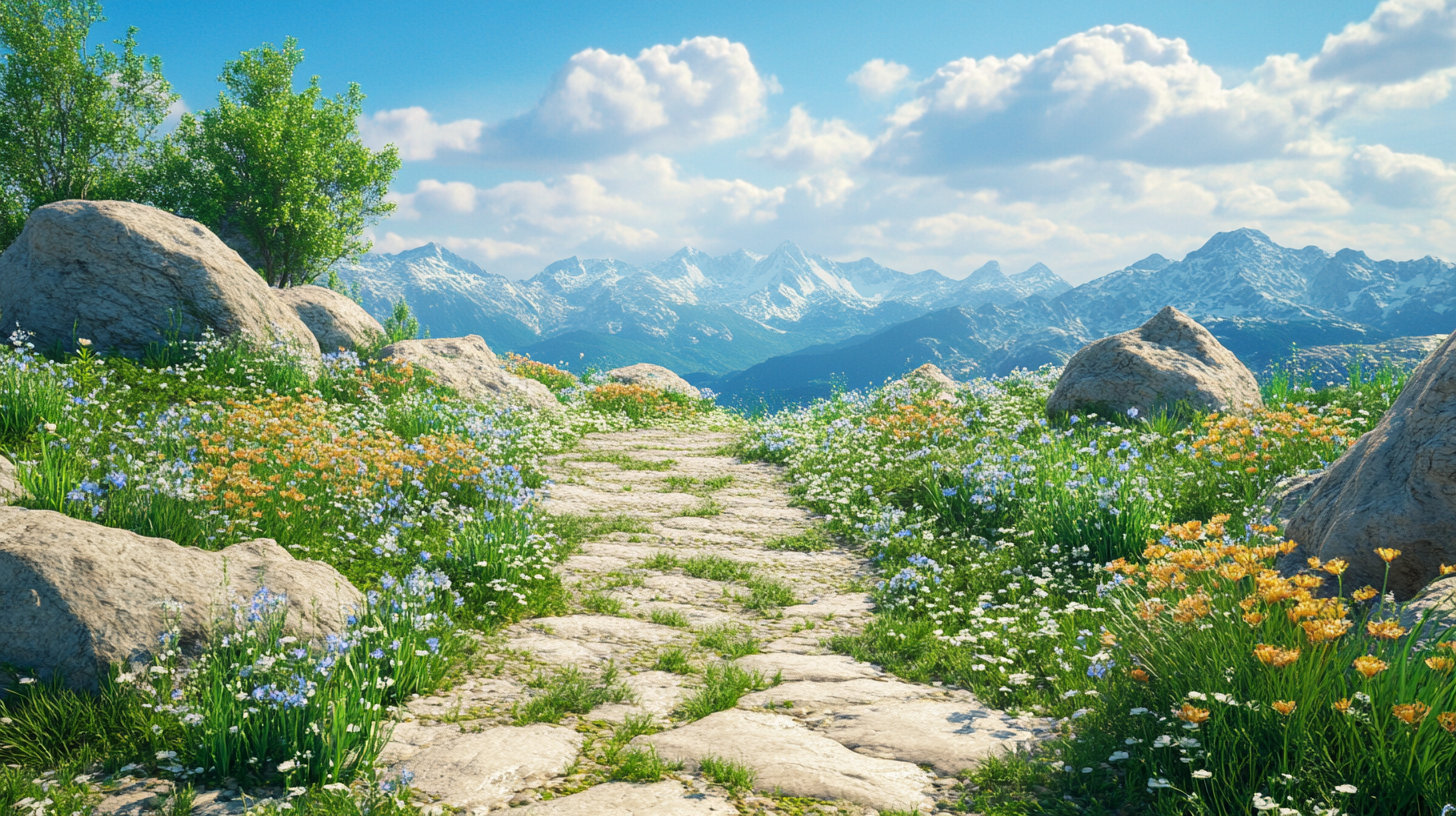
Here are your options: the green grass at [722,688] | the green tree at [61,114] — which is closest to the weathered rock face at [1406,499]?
the green grass at [722,688]

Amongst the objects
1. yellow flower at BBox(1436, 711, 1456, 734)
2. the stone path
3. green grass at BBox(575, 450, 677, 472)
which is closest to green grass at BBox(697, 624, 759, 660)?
the stone path

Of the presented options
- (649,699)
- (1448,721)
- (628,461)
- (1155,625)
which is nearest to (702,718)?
(649,699)

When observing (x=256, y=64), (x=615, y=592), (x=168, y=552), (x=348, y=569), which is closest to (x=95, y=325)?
(x=348, y=569)

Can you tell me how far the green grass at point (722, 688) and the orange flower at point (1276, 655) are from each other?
103 inches

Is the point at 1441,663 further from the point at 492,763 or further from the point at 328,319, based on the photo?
the point at 328,319

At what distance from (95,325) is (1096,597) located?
46.5ft

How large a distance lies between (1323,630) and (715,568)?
16.1 feet

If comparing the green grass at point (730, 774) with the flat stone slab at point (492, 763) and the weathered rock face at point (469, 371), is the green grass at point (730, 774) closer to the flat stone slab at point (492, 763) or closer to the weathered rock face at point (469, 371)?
the flat stone slab at point (492, 763)

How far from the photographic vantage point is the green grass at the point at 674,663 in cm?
481

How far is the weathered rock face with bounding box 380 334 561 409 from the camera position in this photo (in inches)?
624

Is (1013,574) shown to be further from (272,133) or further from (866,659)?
(272,133)

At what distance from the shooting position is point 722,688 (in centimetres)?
440

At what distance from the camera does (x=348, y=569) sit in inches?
227

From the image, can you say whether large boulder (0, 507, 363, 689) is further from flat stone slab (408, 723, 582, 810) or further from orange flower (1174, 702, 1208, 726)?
orange flower (1174, 702, 1208, 726)
